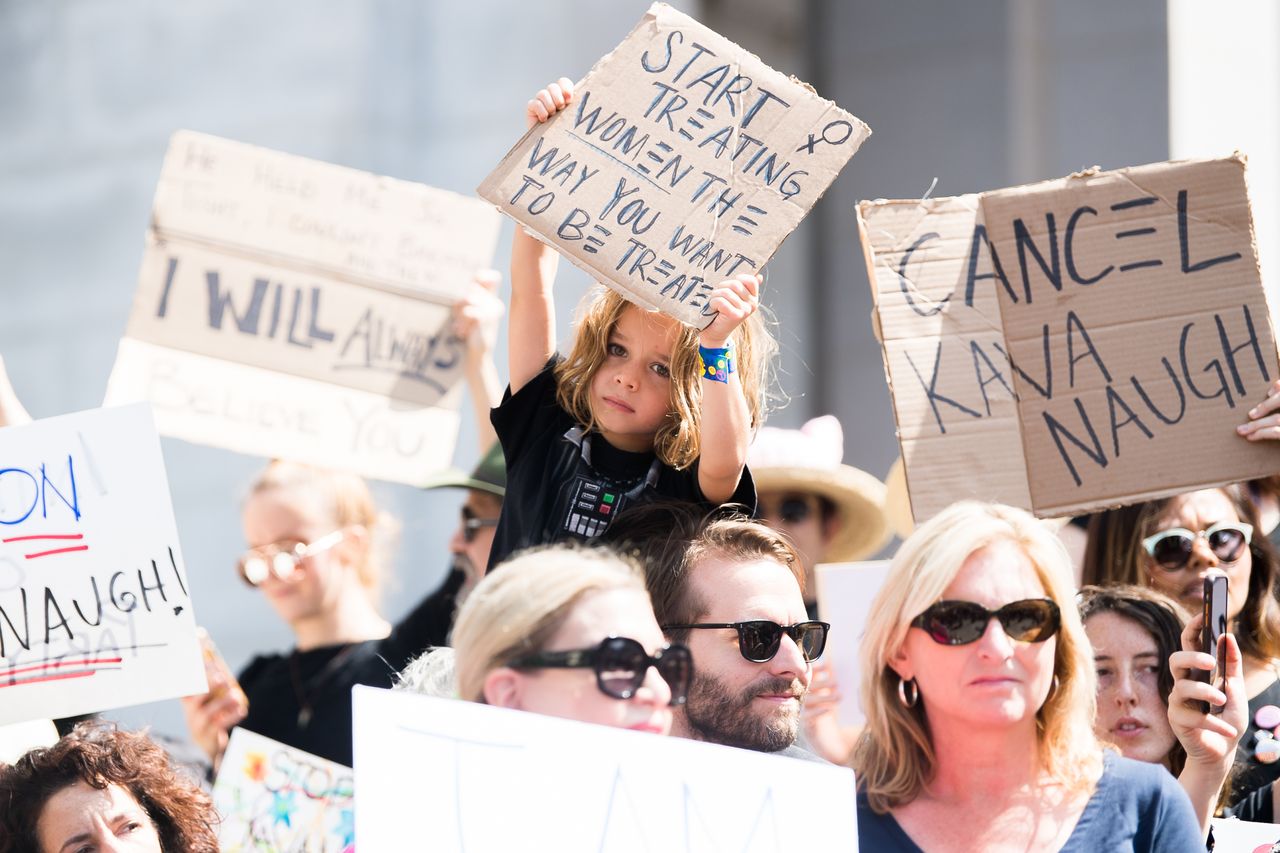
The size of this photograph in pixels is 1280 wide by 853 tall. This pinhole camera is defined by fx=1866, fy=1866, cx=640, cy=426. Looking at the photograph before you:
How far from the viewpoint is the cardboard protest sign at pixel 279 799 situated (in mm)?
3842

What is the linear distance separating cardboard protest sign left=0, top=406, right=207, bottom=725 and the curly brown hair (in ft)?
0.99

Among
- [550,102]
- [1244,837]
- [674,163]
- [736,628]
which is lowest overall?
[1244,837]

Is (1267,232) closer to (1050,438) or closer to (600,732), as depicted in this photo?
(1050,438)

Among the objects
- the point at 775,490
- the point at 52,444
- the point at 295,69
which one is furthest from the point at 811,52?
the point at 52,444

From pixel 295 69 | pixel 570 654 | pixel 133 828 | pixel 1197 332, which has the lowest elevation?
pixel 133 828

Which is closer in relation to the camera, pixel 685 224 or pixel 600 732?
pixel 600 732

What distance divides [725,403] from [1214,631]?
0.88m

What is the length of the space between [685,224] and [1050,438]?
827mm

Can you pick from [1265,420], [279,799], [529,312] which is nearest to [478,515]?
[279,799]

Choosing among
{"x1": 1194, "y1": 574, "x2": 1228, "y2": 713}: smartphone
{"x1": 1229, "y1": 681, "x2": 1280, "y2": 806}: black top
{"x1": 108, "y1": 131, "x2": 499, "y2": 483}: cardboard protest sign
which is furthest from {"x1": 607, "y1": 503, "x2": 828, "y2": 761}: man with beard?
{"x1": 108, "y1": 131, "x2": 499, "y2": 483}: cardboard protest sign

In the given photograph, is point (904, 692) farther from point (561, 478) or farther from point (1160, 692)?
point (561, 478)

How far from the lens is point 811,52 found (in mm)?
7938

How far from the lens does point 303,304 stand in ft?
14.9

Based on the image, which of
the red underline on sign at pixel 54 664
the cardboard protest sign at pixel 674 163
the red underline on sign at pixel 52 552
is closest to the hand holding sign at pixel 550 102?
the cardboard protest sign at pixel 674 163
